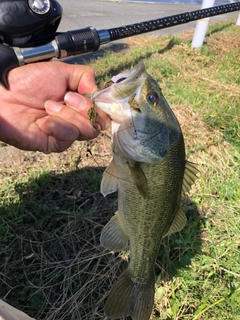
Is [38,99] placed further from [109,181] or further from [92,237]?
[92,237]

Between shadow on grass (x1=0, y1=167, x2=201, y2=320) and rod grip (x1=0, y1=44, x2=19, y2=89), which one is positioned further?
shadow on grass (x1=0, y1=167, x2=201, y2=320)

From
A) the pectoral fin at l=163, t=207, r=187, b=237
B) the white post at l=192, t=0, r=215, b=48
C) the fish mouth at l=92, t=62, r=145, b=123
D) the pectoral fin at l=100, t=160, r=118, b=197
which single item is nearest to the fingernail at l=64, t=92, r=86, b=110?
the fish mouth at l=92, t=62, r=145, b=123

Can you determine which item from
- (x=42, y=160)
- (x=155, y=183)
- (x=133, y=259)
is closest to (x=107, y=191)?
(x=155, y=183)

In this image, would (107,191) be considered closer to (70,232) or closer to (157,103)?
(157,103)

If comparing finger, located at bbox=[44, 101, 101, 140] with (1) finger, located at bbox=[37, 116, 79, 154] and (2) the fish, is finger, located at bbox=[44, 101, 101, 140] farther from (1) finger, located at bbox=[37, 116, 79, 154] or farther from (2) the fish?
(2) the fish

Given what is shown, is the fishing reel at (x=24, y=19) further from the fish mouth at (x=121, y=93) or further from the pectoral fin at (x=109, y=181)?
the pectoral fin at (x=109, y=181)

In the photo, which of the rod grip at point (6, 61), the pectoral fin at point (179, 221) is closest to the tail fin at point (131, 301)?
the pectoral fin at point (179, 221)

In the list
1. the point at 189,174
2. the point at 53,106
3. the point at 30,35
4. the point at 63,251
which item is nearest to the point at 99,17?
the point at 30,35
